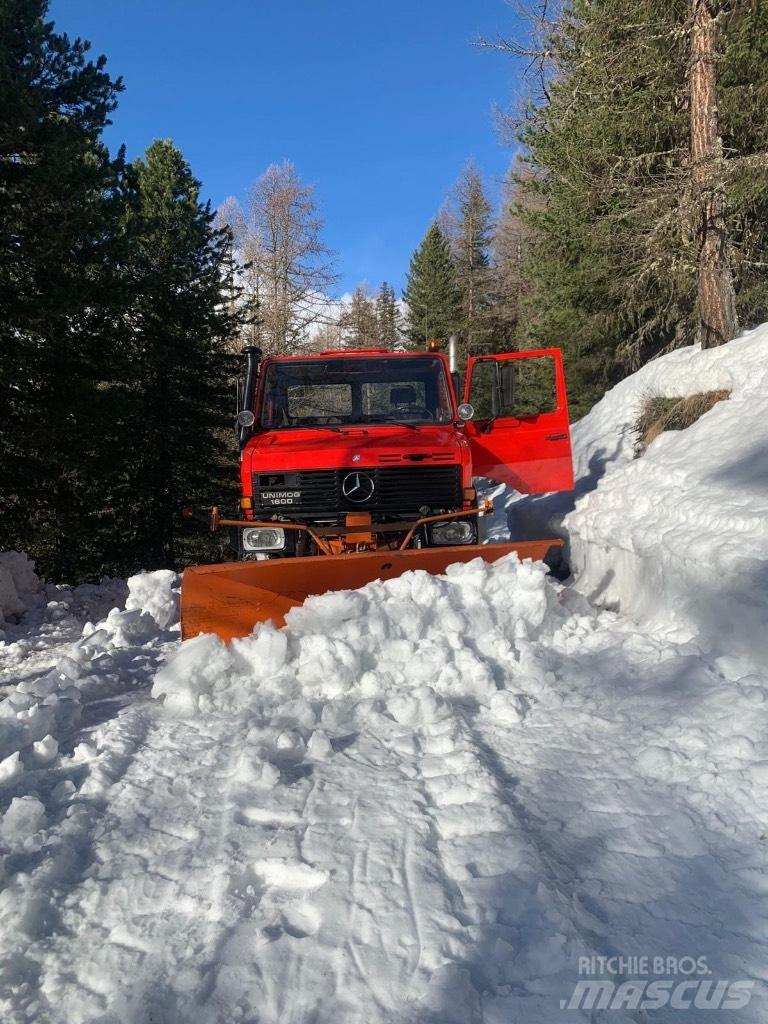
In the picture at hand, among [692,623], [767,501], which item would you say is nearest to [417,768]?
[692,623]

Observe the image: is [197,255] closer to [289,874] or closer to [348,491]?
[348,491]

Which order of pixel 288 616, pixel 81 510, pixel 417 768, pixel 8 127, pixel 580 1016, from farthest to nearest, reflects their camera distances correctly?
pixel 81 510 < pixel 8 127 < pixel 288 616 < pixel 417 768 < pixel 580 1016

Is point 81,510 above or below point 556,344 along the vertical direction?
below

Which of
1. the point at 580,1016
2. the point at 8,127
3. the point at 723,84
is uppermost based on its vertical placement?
the point at 723,84

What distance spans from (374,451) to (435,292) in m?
29.9

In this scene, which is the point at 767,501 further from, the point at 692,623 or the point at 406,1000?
the point at 406,1000

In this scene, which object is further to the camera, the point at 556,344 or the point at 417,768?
the point at 556,344

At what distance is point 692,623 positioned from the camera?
4.50 metres

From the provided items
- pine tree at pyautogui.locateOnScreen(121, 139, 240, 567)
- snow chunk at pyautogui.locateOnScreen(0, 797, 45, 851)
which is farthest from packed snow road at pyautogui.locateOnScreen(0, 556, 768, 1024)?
pine tree at pyautogui.locateOnScreen(121, 139, 240, 567)

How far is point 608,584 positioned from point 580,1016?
15.5ft

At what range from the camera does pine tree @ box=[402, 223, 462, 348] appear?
3347 cm

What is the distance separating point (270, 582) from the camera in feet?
15.3

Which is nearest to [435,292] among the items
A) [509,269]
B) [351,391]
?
[509,269]

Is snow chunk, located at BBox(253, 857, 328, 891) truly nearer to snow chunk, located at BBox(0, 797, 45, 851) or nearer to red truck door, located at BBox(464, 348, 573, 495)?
snow chunk, located at BBox(0, 797, 45, 851)
